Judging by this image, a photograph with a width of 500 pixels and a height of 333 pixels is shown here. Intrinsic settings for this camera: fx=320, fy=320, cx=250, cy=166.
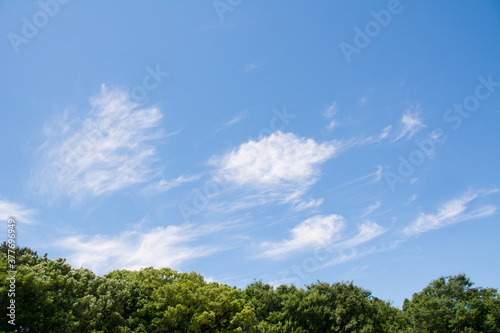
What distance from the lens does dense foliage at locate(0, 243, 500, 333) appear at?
25.3 metres

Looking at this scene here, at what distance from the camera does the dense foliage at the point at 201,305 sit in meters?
25.3

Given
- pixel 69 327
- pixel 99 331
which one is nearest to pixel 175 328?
pixel 99 331

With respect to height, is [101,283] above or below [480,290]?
above

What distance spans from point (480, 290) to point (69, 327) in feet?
159

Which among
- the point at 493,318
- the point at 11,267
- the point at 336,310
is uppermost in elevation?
the point at 11,267

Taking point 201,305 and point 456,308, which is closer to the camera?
point 201,305

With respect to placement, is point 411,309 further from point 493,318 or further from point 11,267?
point 11,267

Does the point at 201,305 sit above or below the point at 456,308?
above

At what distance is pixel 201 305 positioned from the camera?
114ft

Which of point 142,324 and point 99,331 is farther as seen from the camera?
point 142,324

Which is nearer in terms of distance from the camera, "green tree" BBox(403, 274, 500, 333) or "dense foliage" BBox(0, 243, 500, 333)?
"dense foliage" BBox(0, 243, 500, 333)

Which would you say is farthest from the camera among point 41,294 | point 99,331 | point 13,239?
point 99,331

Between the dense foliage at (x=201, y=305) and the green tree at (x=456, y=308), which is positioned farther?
the green tree at (x=456, y=308)

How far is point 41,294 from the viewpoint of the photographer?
24.6m
